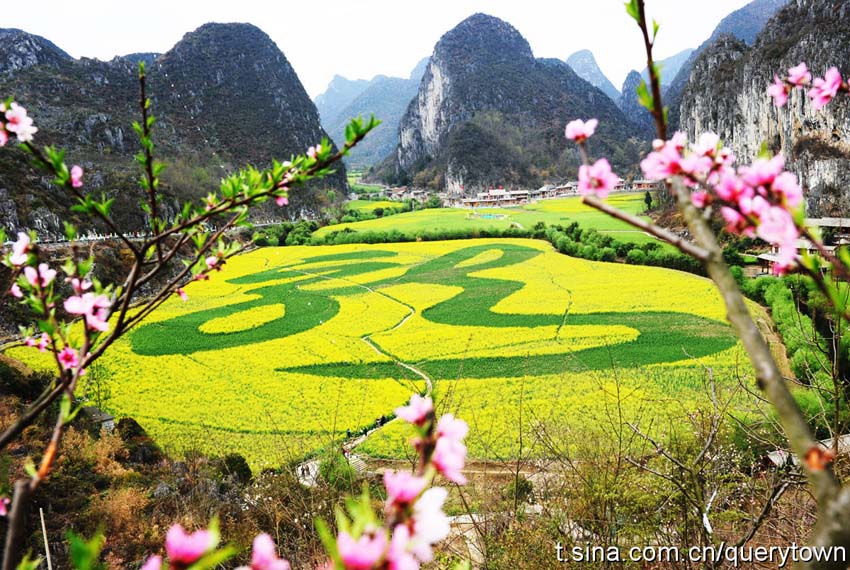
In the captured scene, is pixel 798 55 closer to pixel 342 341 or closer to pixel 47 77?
pixel 342 341

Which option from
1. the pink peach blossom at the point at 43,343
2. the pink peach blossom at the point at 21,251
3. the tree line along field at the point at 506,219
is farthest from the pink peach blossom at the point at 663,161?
the tree line along field at the point at 506,219

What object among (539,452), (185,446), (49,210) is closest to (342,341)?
(185,446)

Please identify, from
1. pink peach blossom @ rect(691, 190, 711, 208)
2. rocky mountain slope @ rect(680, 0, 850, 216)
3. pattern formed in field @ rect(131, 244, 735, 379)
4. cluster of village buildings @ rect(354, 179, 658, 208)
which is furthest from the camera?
cluster of village buildings @ rect(354, 179, 658, 208)

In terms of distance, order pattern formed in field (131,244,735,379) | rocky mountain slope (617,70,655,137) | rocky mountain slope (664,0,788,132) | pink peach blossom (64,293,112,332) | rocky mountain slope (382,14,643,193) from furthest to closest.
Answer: rocky mountain slope (664,0,788,132)
rocky mountain slope (617,70,655,137)
rocky mountain slope (382,14,643,193)
pattern formed in field (131,244,735,379)
pink peach blossom (64,293,112,332)

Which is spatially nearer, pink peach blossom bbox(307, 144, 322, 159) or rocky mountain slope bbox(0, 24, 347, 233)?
pink peach blossom bbox(307, 144, 322, 159)

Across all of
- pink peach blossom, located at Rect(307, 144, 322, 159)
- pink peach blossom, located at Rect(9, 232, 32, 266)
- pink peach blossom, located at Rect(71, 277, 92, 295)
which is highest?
pink peach blossom, located at Rect(307, 144, 322, 159)

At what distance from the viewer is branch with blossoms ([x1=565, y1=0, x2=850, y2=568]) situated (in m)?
0.74

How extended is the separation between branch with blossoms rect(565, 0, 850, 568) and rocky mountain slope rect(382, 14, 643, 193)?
316 feet

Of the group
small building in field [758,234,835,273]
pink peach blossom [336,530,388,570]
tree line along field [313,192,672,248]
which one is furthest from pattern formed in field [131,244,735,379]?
tree line along field [313,192,672,248]

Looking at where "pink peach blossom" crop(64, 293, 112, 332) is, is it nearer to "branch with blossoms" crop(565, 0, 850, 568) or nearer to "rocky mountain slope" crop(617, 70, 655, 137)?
"branch with blossoms" crop(565, 0, 850, 568)

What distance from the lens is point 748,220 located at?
1.07 meters

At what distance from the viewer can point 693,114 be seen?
6600 cm

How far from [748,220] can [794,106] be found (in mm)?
55788

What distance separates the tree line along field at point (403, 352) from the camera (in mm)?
14195
